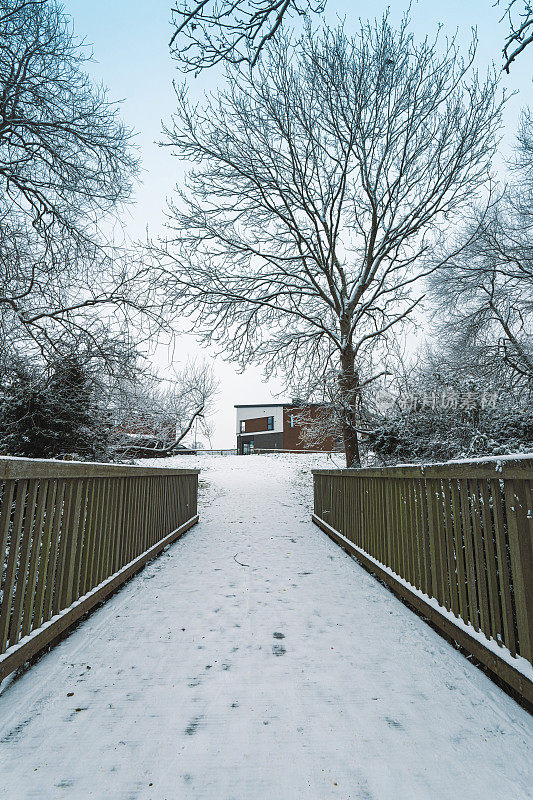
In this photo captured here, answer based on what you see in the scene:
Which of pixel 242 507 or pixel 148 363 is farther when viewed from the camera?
pixel 242 507

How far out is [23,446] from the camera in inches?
274

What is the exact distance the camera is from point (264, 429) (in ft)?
154

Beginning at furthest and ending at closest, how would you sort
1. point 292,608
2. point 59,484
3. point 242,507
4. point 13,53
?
point 242,507 < point 13,53 < point 292,608 < point 59,484

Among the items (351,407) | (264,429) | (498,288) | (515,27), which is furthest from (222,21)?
(264,429)

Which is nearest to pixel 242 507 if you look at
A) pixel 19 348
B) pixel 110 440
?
pixel 110 440

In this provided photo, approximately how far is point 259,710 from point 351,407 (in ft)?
26.1

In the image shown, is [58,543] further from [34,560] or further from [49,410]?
[49,410]

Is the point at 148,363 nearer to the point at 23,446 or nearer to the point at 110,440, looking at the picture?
the point at 110,440

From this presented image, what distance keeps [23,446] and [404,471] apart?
6.33m

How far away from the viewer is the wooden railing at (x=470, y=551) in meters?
2.01

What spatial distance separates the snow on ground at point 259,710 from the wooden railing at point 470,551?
0.69 ft

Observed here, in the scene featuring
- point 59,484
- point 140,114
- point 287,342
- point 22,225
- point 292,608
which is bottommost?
point 292,608

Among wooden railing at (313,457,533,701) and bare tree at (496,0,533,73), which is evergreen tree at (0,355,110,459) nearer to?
wooden railing at (313,457,533,701)

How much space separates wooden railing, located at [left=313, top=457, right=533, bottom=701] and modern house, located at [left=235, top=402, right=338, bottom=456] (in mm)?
38379
